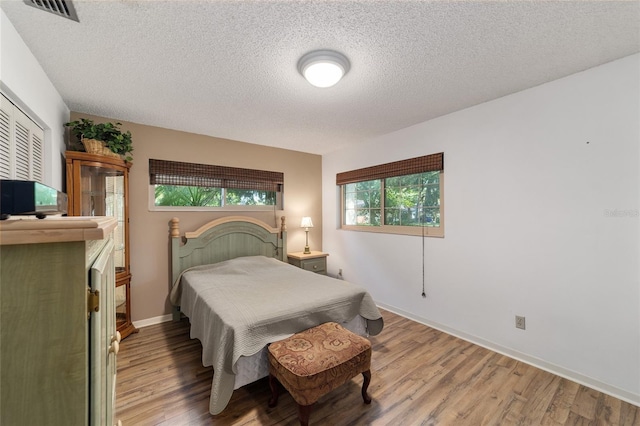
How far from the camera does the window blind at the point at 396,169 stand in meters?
2.88

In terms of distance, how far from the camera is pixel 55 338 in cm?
57

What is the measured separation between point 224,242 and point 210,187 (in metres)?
0.77

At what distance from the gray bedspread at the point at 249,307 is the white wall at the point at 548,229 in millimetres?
1113

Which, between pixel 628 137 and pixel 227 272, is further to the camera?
pixel 227 272

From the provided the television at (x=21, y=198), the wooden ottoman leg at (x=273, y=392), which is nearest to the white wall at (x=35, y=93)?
the television at (x=21, y=198)

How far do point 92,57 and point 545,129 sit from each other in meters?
3.46

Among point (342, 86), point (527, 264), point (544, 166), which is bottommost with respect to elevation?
point (527, 264)

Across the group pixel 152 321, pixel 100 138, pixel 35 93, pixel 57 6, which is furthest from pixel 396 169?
pixel 152 321

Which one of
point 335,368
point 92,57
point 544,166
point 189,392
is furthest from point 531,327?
point 92,57

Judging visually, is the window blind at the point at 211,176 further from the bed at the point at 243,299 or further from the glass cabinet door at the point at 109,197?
the bed at the point at 243,299

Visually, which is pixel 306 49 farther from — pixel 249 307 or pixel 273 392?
pixel 273 392

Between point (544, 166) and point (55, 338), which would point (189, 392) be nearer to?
point (55, 338)

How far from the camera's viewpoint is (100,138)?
2.46 metres

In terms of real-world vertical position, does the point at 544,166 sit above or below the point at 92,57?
below
